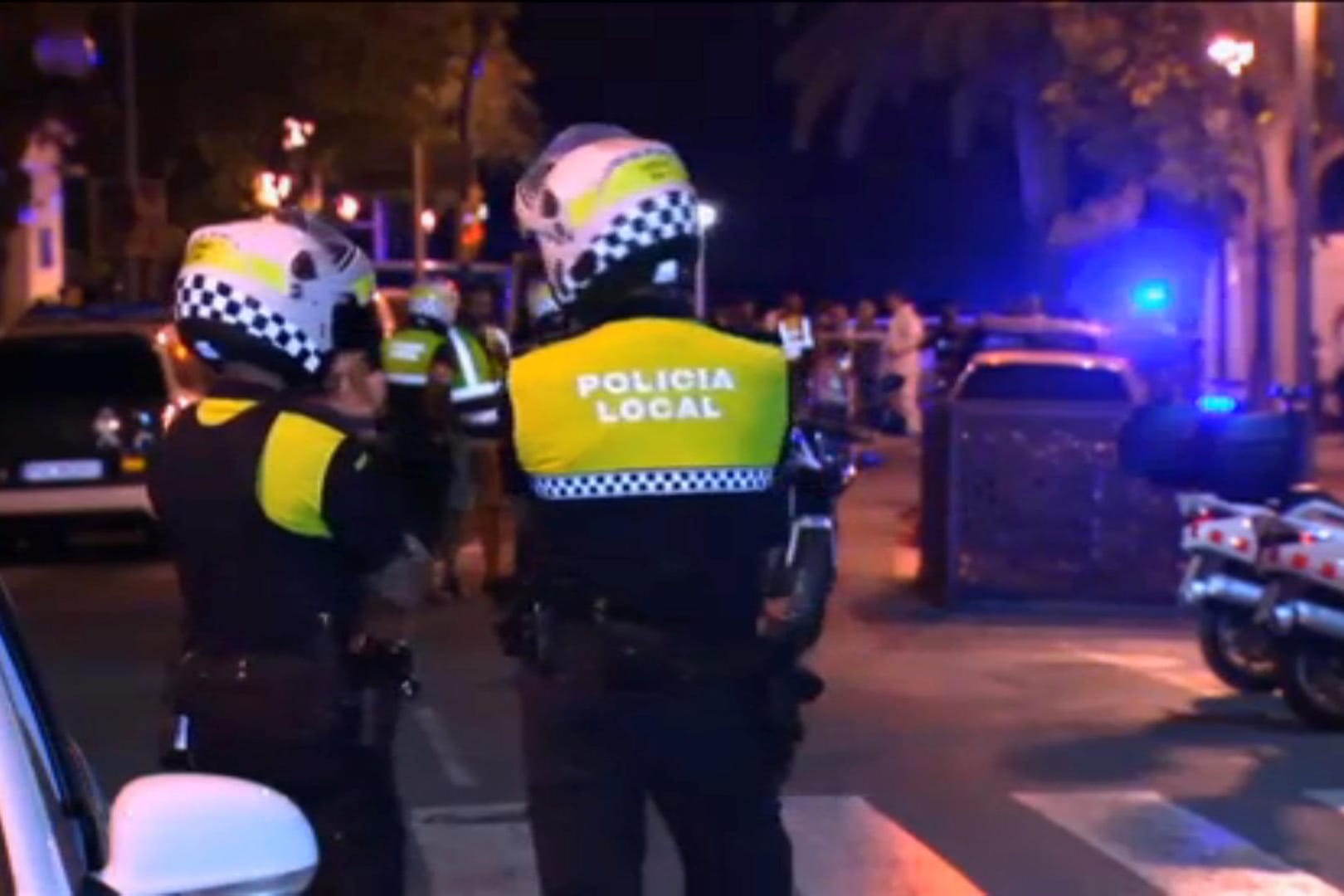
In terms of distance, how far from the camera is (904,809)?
9.52 m

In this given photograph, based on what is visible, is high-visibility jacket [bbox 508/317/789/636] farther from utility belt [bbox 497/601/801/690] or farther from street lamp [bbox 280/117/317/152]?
street lamp [bbox 280/117/317/152]

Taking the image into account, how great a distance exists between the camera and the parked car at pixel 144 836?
3207 millimetres

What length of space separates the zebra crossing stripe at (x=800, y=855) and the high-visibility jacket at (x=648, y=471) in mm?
3102

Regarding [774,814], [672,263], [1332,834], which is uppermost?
[672,263]

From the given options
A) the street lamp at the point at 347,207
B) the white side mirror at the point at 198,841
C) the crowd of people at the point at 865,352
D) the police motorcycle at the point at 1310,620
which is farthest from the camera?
the street lamp at the point at 347,207

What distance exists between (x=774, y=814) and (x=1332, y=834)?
4720 mm

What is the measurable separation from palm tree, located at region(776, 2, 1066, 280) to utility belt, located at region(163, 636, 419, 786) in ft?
95.9

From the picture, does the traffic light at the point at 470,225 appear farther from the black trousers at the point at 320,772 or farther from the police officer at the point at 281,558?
the black trousers at the point at 320,772

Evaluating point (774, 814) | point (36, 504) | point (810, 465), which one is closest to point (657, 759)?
point (774, 814)

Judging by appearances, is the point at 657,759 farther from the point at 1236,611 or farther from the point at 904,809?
the point at 1236,611

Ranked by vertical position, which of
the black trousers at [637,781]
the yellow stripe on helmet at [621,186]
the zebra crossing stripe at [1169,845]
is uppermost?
the yellow stripe on helmet at [621,186]

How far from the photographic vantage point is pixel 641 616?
477cm

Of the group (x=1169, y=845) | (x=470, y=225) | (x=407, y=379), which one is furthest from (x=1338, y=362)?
(x=1169, y=845)

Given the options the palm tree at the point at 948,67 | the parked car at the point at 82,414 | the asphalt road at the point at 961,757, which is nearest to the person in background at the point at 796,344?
the asphalt road at the point at 961,757
